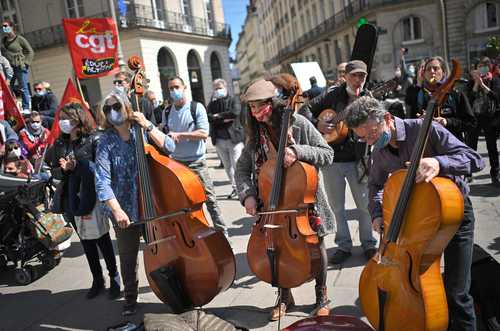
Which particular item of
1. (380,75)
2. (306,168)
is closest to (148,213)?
(306,168)

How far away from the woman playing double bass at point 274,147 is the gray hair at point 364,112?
0.58 metres

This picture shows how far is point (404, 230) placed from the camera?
1959mm

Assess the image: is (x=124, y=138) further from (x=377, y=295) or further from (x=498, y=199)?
Result: (x=498, y=199)

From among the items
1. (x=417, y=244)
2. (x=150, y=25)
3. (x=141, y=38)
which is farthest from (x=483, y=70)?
(x=150, y=25)

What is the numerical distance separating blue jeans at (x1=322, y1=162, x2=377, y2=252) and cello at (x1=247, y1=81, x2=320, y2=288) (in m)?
1.21

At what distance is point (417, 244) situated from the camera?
1.88m

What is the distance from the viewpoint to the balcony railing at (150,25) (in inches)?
829

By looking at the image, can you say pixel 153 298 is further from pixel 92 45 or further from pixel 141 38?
pixel 141 38

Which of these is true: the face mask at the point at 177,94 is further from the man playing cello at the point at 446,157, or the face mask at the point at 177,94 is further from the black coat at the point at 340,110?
the man playing cello at the point at 446,157

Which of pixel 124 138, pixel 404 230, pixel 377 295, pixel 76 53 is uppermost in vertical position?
pixel 76 53

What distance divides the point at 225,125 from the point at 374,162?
387 cm

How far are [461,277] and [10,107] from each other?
20.6 feet

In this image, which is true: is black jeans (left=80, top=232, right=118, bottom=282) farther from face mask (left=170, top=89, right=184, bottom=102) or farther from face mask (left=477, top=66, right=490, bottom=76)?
face mask (left=477, top=66, right=490, bottom=76)

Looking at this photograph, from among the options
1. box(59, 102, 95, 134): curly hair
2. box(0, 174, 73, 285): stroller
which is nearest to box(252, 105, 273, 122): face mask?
box(59, 102, 95, 134): curly hair
